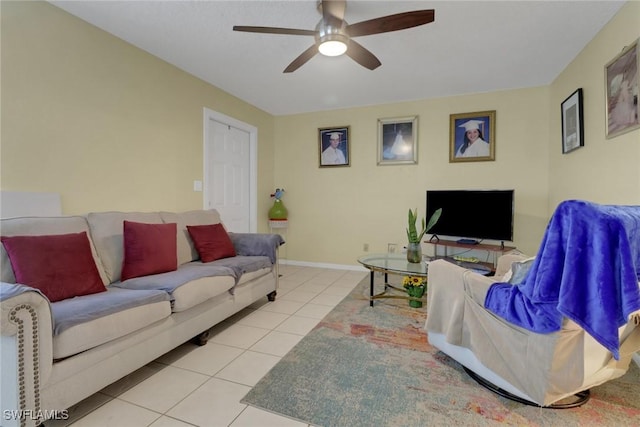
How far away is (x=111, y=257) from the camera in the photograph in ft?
6.99

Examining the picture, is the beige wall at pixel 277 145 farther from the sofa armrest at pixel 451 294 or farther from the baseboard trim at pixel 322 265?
the sofa armrest at pixel 451 294

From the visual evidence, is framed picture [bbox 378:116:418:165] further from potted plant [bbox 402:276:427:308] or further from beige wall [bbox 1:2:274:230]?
beige wall [bbox 1:2:274:230]

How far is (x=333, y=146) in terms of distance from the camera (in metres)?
4.63

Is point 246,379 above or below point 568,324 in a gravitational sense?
below

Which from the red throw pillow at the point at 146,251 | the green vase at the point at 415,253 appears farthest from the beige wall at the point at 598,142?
the red throw pillow at the point at 146,251

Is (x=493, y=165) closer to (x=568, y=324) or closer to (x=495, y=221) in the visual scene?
(x=495, y=221)

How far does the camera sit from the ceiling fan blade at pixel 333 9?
2.03 metres

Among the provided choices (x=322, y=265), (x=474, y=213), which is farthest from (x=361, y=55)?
(x=322, y=265)

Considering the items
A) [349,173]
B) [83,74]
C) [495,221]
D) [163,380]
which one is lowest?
[163,380]

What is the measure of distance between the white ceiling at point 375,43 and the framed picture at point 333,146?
2.32 feet

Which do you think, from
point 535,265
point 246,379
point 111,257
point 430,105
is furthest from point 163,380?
point 430,105

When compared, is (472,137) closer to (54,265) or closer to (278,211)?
(278,211)

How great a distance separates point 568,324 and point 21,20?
11.6ft

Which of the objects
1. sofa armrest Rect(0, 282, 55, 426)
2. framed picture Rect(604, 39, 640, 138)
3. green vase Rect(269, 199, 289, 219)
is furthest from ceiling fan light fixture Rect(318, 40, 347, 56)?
green vase Rect(269, 199, 289, 219)
